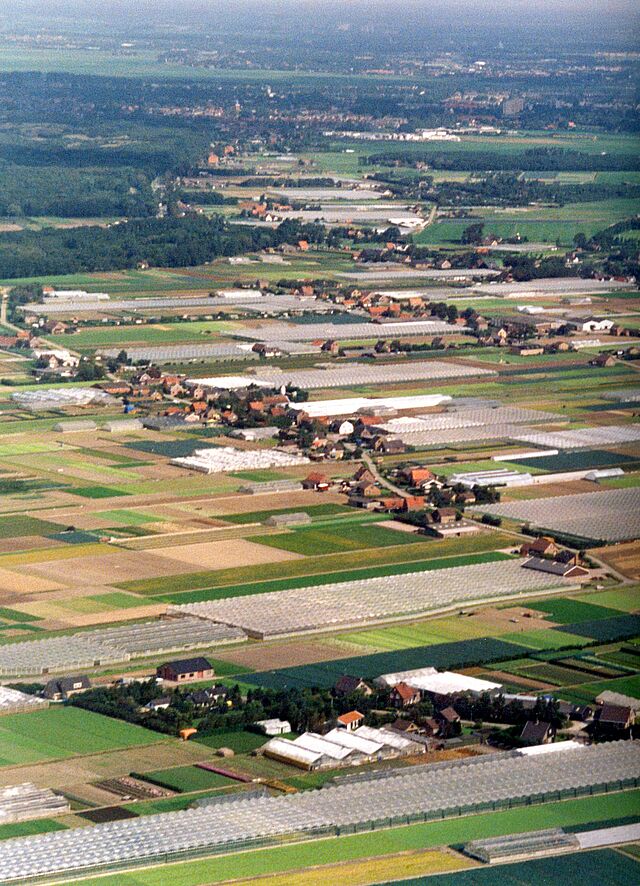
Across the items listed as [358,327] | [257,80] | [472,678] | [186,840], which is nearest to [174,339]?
[358,327]

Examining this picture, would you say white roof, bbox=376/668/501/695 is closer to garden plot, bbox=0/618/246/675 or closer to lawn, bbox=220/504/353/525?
garden plot, bbox=0/618/246/675

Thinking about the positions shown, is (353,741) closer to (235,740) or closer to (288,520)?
(235,740)

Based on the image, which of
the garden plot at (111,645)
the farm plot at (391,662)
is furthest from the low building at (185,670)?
the garden plot at (111,645)

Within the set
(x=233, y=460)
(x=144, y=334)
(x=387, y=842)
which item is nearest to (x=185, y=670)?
(x=387, y=842)

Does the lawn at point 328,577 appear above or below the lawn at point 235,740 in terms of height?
below

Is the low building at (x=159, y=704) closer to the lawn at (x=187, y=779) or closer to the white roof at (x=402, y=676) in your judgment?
the lawn at (x=187, y=779)

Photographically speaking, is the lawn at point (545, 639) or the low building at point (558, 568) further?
the low building at point (558, 568)

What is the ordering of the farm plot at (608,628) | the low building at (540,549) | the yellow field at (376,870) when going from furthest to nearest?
the low building at (540,549) → the farm plot at (608,628) → the yellow field at (376,870)

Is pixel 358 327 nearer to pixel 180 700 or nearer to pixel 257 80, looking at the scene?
pixel 180 700
